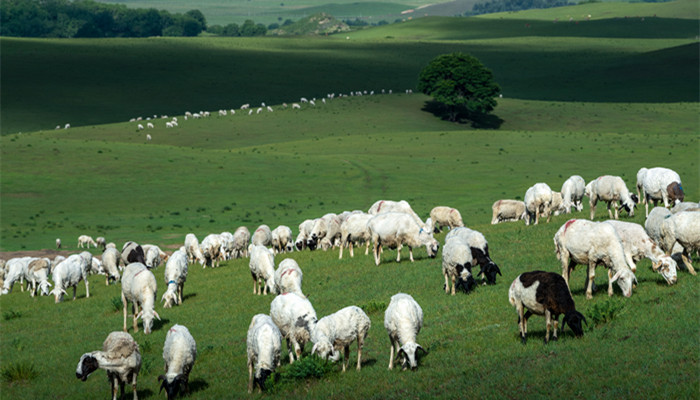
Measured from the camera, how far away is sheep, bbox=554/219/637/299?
1870 cm

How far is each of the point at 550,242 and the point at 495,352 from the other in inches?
497

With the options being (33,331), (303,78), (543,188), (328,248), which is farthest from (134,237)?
(303,78)

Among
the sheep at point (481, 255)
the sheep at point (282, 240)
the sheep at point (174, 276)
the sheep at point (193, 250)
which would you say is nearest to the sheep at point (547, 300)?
the sheep at point (481, 255)

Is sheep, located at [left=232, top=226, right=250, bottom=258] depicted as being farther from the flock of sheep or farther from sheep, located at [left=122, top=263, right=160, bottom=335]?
sheep, located at [left=122, top=263, right=160, bottom=335]

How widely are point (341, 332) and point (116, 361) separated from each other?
198 inches

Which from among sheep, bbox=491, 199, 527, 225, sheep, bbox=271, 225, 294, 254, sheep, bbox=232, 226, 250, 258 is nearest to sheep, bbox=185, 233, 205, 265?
sheep, bbox=232, 226, 250, 258

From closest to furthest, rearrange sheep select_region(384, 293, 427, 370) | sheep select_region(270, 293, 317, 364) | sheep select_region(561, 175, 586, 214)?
1. sheep select_region(384, 293, 427, 370)
2. sheep select_region(270, 293, 317, 364)
3. sheep select_region(561, 175, 586, 214)

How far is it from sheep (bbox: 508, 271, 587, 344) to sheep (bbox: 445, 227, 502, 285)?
550 cm

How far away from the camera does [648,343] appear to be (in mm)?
15305

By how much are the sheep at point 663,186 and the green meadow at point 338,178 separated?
1.85 m

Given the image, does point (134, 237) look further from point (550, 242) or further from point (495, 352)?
point (495, 352)

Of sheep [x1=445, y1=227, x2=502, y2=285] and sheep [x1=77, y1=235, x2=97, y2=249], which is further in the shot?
sheep [x1=77, y1=235, x2=97, y2=249]

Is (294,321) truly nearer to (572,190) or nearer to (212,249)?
(212,249)

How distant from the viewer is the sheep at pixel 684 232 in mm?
20263
